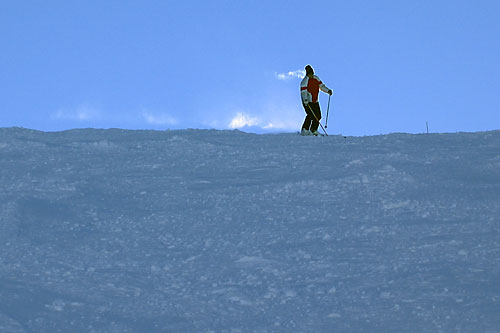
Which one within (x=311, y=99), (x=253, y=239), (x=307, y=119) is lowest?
(x=253, y=239)

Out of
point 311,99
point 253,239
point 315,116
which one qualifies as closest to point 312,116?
point 315,116

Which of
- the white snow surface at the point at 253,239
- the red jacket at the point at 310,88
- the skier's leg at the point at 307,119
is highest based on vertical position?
the red jacket at the point at 310,88

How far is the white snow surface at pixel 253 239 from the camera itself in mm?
6062

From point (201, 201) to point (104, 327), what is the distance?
10.9 ft

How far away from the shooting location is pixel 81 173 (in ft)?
35.2

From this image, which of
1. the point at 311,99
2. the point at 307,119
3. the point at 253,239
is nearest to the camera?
the point at 253,239

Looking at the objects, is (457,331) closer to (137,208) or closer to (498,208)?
(498,208)

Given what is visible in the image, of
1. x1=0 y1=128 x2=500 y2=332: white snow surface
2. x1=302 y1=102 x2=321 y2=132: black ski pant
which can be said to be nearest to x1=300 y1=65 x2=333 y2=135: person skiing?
x1=302 y1=102 x2=321 y2=132: black ski pant

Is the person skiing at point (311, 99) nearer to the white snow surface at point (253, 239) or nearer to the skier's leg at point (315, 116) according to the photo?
the skier's leg at point (315, 116)

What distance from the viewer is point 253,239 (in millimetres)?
7680

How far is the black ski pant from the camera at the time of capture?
1509cm

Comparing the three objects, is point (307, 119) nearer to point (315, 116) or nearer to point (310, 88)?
point (315, 116)

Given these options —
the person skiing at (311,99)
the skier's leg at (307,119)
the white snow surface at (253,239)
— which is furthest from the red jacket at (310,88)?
the white snow surface at (253,239)

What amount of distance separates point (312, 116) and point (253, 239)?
782 centimetres
